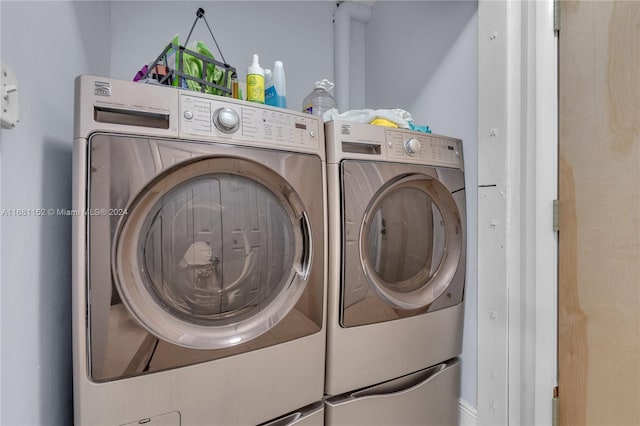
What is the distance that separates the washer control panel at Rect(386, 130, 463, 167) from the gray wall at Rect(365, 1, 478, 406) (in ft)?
0.33

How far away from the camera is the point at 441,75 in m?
1.44

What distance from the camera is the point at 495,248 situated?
45.0 inches

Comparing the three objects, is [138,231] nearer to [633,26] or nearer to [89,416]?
[89,416]

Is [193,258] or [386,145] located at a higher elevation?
[386,145]

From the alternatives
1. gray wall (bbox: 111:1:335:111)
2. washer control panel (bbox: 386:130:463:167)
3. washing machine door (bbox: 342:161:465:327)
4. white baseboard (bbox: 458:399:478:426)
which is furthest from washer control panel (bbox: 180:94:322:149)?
white baseboard (bbox: 458:399:478:426)

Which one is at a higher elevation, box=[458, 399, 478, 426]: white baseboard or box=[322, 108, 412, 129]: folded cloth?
box=[322, 108, 412, 129]: folded cloth

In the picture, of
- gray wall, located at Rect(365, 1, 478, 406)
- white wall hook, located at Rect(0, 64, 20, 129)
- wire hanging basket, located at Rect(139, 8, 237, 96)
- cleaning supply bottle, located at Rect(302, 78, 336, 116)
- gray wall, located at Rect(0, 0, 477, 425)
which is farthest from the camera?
cleaning supply bottle, located at Rect(302, 78, 336, 116)

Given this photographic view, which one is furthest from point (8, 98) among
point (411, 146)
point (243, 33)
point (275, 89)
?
point (243, 33)

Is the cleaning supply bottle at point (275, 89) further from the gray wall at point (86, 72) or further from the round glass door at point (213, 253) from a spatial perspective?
the gray wall at point (86, 72)

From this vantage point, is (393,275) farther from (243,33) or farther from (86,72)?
(243,33)

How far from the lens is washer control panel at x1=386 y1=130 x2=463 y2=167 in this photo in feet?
3.61

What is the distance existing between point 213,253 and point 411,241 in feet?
2.45

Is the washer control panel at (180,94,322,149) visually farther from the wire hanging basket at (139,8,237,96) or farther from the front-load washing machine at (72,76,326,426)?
the wire hanging basket at (139,8,237,96)

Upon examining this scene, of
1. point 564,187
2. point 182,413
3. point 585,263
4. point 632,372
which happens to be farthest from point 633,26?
point 182,413
